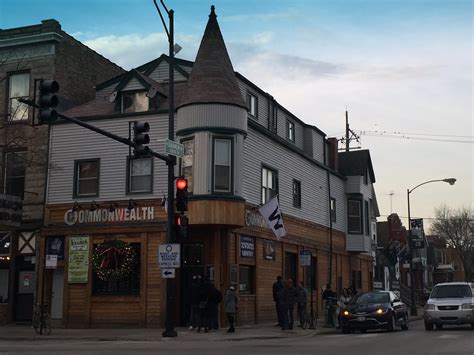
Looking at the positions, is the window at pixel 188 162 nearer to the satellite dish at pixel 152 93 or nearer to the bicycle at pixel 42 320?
the satellite dish at pixel 152 93

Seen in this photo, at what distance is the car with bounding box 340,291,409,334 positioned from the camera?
2181 cm

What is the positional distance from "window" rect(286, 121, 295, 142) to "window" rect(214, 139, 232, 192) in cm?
915

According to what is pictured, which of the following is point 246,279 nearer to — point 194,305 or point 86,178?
point 194,305

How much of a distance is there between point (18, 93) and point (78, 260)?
8.28 m

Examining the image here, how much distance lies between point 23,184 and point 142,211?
602 centimetres

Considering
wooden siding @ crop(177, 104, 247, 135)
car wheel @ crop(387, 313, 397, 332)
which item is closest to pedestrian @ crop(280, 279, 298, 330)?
car wheel @ crop(387, 313, 397, 332)

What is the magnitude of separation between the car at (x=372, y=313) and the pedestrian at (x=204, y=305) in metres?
4.86

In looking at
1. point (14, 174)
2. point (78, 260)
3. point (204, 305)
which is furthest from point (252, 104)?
point (204, 305)

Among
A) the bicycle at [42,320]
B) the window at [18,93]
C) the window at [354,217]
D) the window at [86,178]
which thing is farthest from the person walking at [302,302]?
the window at [354,217]

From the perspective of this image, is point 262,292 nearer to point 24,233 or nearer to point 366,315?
point 366,315

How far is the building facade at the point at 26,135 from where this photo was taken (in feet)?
85.8

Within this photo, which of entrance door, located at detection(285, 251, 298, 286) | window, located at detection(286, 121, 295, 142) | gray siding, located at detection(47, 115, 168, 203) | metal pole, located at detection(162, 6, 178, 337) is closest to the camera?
metal pole, located at detection(162, 6, 178, 337)

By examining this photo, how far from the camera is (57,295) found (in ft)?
83.8

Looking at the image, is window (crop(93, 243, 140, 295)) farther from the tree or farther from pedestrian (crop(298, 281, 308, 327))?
the tree
